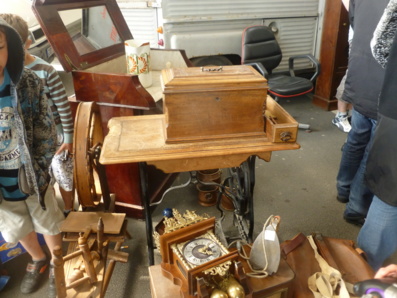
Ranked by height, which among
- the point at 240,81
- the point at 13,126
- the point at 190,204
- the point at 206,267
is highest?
the point at 240,81

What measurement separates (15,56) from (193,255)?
1.10 m

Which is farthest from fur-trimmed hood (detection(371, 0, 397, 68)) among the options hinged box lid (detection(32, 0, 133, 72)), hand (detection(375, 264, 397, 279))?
hinged box lid (detection(32, 0, 133, 72))

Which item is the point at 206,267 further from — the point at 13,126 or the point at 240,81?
the point at 13,126

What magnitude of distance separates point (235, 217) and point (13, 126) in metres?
1.35

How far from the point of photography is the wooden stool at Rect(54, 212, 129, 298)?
54.1 inches

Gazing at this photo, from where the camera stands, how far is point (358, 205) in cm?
223

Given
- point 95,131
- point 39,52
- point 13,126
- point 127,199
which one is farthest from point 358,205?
point 39,52

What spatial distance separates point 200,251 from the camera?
1.30 metres

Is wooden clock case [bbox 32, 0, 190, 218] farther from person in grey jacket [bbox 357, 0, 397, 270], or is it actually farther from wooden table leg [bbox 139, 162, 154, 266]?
person in grey jacket [bbox 357, 0, 397, 270]

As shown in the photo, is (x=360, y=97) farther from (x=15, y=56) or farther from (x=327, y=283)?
(x=15, y=56)

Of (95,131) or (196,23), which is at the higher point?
(196,23)

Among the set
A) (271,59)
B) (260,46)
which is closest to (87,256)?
(260,46)

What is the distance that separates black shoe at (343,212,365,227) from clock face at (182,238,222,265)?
1.38m

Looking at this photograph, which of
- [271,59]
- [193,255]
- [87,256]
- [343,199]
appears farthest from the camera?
[271,59]
